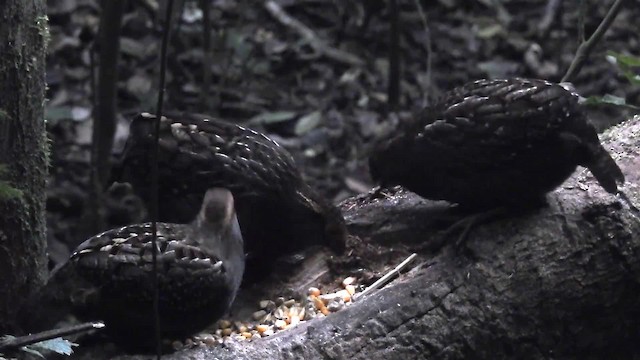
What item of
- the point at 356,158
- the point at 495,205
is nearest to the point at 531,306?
the point at 495,205

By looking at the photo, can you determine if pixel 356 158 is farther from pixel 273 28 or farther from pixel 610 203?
pixel 610 203

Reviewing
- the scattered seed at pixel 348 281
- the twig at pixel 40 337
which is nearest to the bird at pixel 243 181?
the scattered seed at pixel 348 281

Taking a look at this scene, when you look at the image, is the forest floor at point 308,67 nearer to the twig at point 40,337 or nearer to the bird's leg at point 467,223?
the bird's leg at point 467,223

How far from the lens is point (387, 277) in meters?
4.21

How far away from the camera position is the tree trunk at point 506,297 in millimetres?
3828

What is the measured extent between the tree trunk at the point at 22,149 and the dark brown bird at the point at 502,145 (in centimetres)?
151

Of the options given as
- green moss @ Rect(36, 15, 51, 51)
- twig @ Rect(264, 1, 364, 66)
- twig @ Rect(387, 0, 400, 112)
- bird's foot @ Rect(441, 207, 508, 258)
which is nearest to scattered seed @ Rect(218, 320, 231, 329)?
bird's foot @ Rect(441, 207, 508, 258)

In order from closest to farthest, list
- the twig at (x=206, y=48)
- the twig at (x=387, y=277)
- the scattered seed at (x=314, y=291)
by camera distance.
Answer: the twig at (x=387, y=277) < the scattered seed at (x=314, y=291) < the twig at (x=206, y=48)

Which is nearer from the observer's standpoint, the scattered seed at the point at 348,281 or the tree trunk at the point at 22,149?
the tree trunk at the point at 22,149

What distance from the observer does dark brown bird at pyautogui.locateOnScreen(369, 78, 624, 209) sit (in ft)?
13.4

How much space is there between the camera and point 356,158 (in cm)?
791

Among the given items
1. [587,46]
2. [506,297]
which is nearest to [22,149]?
[506,297]

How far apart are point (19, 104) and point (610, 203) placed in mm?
2489

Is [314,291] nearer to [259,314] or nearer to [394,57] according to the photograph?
[259,314]
